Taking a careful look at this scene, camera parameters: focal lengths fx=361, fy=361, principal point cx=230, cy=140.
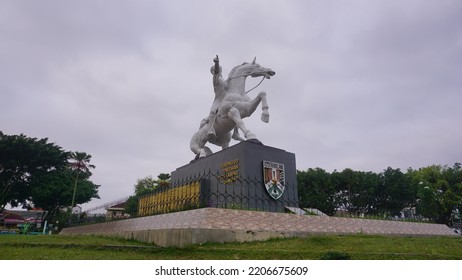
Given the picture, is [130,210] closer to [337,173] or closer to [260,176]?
[337,173]

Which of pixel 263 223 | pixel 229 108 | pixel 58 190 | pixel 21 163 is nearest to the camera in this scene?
pixel 263 223

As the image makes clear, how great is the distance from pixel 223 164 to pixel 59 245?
5.40 m

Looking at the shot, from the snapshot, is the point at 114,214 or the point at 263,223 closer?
the point at 263,223

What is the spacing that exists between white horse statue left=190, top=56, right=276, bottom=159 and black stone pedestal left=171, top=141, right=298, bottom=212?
0.98 meters

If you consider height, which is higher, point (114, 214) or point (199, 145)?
point (199, 145)

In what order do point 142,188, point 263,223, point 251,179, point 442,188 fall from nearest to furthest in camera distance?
point 263,223 → point 251,179 → point 442,188 → point 142,188

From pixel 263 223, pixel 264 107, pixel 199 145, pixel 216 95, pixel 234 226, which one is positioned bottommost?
pixel 234 226

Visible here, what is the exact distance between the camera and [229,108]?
12.8 m

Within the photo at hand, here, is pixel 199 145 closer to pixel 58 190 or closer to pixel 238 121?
pixel 238 121

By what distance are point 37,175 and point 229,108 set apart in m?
21.6

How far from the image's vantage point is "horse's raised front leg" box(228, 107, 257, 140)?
1190 centimetres

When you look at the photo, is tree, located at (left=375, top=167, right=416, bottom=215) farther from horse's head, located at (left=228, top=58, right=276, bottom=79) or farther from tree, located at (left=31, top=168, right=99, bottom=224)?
tree, located at (left=31, top=168, right=99, bottom=224)

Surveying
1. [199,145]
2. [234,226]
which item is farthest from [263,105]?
[234,226]

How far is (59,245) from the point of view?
26.7ft
